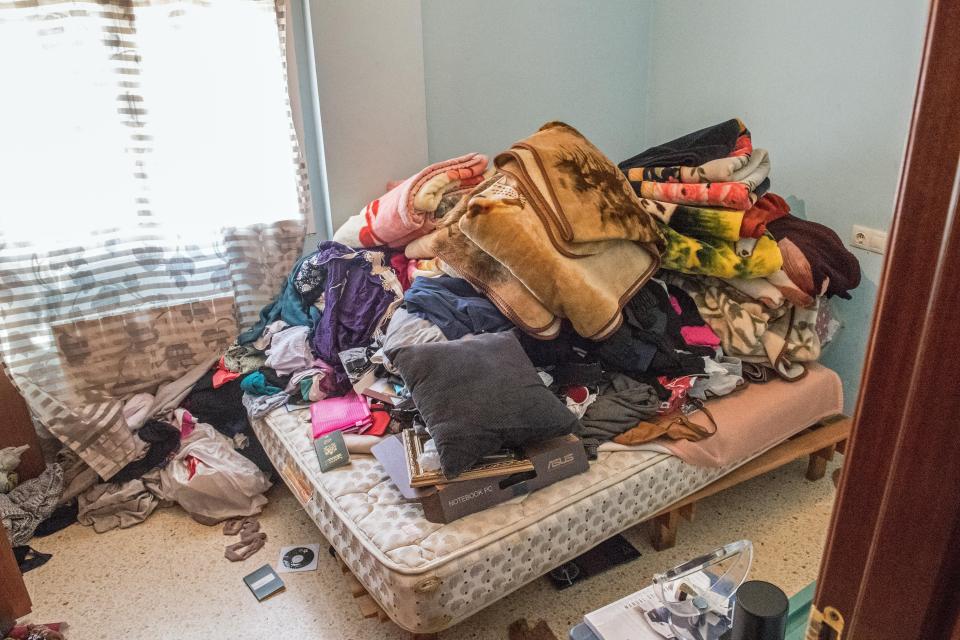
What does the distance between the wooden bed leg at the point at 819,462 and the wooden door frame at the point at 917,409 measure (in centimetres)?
198

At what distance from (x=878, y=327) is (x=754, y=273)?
5.68 feet

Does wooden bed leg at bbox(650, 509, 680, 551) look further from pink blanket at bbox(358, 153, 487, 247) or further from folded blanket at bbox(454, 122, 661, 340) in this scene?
pink blanket at bbox(358, 153, 487, 247)

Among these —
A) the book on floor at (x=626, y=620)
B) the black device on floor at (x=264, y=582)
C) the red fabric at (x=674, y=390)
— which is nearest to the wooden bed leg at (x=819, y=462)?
the red fabric at (x=674, y=390)

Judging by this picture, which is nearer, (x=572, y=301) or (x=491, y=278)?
(x=572, y=301)

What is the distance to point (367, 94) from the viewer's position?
2.45 m

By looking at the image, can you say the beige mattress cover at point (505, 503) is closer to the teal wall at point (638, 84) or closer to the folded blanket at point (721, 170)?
the teal wall at point (638, 84)

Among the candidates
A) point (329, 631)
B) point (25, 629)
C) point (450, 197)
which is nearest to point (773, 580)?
point (329, 631)

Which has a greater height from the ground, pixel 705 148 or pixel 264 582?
pixel 705 148

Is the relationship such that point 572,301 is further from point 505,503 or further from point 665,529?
point 665,529

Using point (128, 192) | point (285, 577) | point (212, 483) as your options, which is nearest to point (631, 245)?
point (285, 577)

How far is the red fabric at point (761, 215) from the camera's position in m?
2.00

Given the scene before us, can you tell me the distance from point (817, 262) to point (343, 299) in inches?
60.5

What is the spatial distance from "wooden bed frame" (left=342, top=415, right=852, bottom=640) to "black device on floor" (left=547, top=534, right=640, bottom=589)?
94 millimetres

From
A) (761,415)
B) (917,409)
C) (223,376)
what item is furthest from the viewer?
(223,376)
